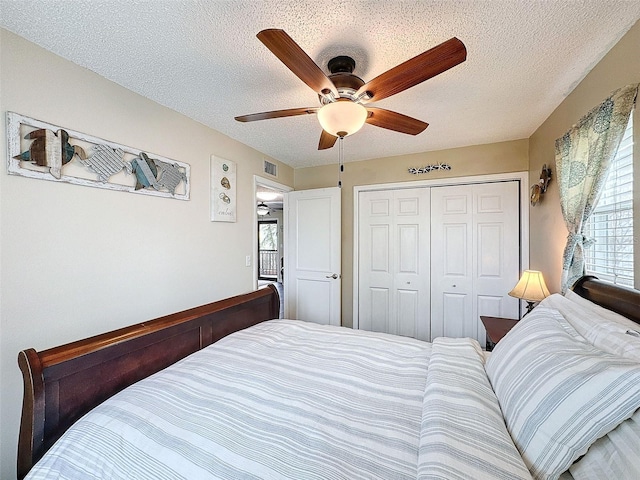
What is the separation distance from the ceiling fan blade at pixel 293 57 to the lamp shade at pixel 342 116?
9cm

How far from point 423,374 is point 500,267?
214 centimetres

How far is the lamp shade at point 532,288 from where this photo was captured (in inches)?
76.0

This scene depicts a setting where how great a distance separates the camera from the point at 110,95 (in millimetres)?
1673

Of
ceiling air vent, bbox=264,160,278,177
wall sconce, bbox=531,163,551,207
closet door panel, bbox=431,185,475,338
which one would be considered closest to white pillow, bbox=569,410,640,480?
wall sconce, bbox=531,163,551,207

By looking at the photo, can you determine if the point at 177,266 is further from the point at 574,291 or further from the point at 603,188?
the point at 603,188

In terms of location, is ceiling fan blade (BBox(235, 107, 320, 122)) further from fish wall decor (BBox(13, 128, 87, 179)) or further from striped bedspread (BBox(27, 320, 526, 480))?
striped bedspread (BBox(27, 320, 526, 480))

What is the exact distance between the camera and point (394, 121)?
64.1 inches

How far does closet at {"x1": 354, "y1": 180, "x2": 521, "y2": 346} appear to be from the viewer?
2770 mm

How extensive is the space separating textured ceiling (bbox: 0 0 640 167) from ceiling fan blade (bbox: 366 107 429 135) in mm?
253

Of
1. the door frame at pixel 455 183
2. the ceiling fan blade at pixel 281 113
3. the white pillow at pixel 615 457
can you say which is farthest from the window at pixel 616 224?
the ceiling fan blade at pixel 281 113

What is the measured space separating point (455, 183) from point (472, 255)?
32.3 inches

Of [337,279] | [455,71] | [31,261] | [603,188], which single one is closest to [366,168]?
[337,279]

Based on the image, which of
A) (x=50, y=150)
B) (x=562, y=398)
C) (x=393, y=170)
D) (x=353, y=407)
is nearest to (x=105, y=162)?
(x=50, y=150)

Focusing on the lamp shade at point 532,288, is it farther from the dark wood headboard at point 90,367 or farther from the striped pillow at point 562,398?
the dark wood headboard at point 90,367
